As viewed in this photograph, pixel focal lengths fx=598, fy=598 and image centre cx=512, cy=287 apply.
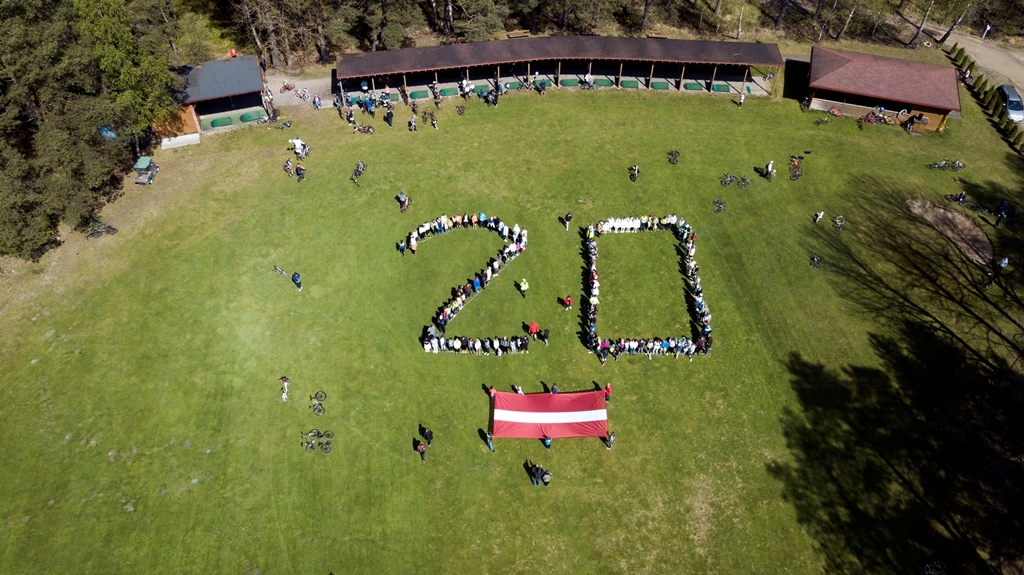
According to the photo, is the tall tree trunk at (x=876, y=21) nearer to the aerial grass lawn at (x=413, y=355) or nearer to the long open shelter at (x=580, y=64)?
the long open shelter at (x=580, y=64)

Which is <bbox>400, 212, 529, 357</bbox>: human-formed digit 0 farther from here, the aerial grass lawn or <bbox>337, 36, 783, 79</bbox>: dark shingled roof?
<bbox>337, 36, 783, 79</bbox>: dark shingled roof

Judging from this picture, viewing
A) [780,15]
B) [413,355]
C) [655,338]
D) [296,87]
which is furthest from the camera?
[780,15]

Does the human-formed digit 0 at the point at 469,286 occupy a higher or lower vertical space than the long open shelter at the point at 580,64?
lower

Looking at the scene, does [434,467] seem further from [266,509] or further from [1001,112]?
[1001,112]

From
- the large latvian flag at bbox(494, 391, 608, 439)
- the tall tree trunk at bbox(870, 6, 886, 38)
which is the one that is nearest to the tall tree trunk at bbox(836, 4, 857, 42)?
the tall tree trunk at bbox(870, 6, 886, 38)

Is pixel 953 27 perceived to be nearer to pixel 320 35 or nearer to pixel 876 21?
pixel 876 21

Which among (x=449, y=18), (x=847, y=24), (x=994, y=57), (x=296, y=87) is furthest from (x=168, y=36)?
(x=994, y=57)

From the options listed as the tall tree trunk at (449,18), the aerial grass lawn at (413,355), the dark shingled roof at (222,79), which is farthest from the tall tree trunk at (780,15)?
the dark shingled roof at (222,79)
